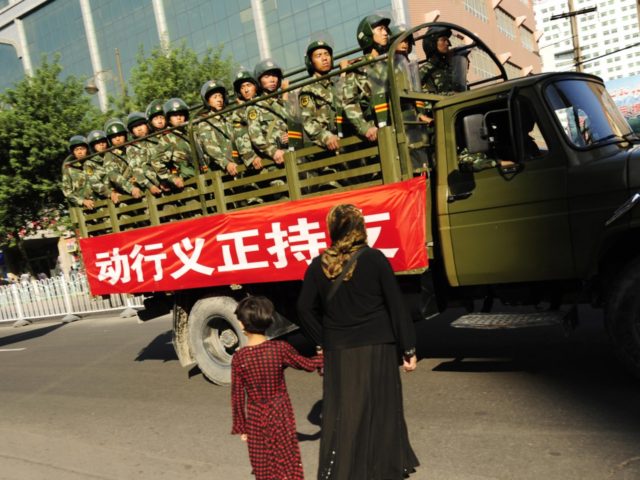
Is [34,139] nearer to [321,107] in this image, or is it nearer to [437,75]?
[321,107]

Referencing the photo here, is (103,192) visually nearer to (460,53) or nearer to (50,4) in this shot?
(460,53)

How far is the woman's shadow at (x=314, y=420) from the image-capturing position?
4803 mm

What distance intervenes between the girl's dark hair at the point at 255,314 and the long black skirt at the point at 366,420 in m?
0.46

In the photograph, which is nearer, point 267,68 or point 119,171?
point 267,68

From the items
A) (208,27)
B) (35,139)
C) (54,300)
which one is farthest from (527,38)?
(54,300)

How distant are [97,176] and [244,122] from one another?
250cm

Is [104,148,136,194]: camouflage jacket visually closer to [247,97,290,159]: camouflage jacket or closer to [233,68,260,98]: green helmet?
[233,68,260,98]: green helmet

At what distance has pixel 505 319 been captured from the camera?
504cm

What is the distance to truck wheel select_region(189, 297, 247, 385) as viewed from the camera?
686 cm

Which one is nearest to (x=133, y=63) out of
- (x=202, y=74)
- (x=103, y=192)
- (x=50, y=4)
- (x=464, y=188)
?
(x=50, y=4)

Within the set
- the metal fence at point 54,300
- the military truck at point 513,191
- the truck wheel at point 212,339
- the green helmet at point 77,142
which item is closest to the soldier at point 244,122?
the military truck at point 513,191

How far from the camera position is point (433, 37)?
6.55 m

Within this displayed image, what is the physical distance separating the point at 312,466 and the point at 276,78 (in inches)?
170

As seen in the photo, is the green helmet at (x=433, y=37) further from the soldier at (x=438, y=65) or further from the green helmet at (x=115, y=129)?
the green helmet at (x=115, y=129)
